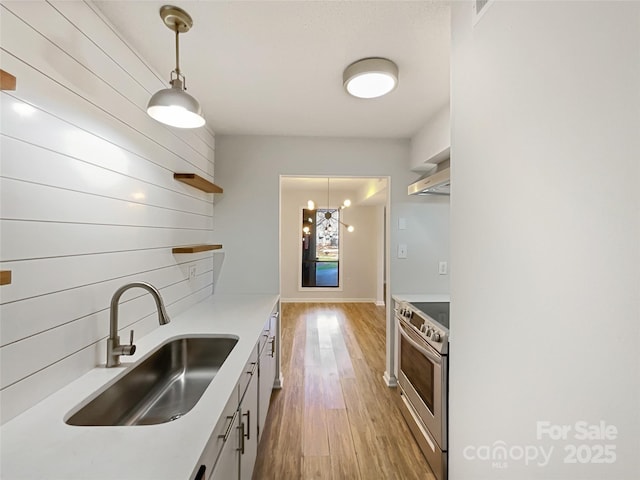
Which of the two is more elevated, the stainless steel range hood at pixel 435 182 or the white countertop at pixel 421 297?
the stainless steel range hood at pixel 435 182

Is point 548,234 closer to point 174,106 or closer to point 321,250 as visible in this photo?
point 174,106

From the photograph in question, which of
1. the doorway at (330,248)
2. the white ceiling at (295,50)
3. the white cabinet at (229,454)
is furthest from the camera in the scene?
the doorway at (330,248)

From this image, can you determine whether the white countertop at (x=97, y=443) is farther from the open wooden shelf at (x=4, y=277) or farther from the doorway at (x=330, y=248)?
the doorway at (x=330, y=248)

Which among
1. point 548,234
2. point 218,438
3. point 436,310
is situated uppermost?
point 548,234

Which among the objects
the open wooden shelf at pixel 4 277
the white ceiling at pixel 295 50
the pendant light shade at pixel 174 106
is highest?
the white ceiling at pixel 295 50

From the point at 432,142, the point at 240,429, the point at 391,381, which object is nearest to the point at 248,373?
the point at 240,429

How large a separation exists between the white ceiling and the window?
4378 millimetres

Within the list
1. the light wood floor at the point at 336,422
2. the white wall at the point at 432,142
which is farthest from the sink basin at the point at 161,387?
the white wall at the point at 432,142

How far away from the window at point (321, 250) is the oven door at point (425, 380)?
4282 millimetres

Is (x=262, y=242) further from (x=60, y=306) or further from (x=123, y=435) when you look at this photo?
(x=123, y=435)

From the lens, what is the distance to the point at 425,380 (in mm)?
1979

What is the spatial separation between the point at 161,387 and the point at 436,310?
1.86 metres

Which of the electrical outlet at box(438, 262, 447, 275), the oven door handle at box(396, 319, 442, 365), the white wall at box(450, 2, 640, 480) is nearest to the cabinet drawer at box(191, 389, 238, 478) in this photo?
the white wall at box(450, 2, 640, 480)

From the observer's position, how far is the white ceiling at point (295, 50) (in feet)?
4.11
